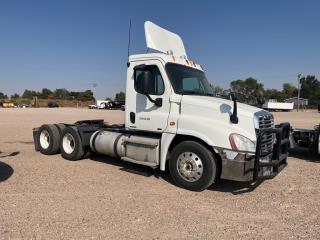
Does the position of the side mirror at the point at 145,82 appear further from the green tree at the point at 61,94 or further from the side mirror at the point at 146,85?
the green tree at the point at 61,94

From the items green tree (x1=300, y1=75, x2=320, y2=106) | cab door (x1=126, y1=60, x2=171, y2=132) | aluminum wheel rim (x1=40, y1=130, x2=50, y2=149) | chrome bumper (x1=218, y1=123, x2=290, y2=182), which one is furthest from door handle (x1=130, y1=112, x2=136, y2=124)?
green tree (x1=300, y1=75, x2=320, y2=106)

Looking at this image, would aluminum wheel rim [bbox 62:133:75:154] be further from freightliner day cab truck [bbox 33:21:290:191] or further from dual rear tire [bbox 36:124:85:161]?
freightliner day cab truck [bbox 33:21:290:191]

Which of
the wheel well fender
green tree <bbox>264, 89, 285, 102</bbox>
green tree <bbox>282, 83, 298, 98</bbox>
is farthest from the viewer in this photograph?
green tree <bbox>282, 83, 298, 98</bbox>

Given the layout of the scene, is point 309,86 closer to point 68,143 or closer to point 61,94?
point 61,94

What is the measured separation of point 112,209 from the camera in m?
6.04

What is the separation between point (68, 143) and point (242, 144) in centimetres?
558

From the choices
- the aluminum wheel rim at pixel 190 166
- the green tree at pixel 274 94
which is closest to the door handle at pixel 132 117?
the aluminum wheel rim at pixel 190 166

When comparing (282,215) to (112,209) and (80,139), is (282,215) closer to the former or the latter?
(112,209)

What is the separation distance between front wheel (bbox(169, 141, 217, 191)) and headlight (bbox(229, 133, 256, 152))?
53 centimetres

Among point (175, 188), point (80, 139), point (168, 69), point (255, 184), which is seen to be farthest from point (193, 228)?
point (80, 139)

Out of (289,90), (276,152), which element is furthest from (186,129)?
(289,90)

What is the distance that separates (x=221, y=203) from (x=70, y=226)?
279cm

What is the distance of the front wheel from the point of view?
702 centimetres

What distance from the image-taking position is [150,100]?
7977 millimetres
